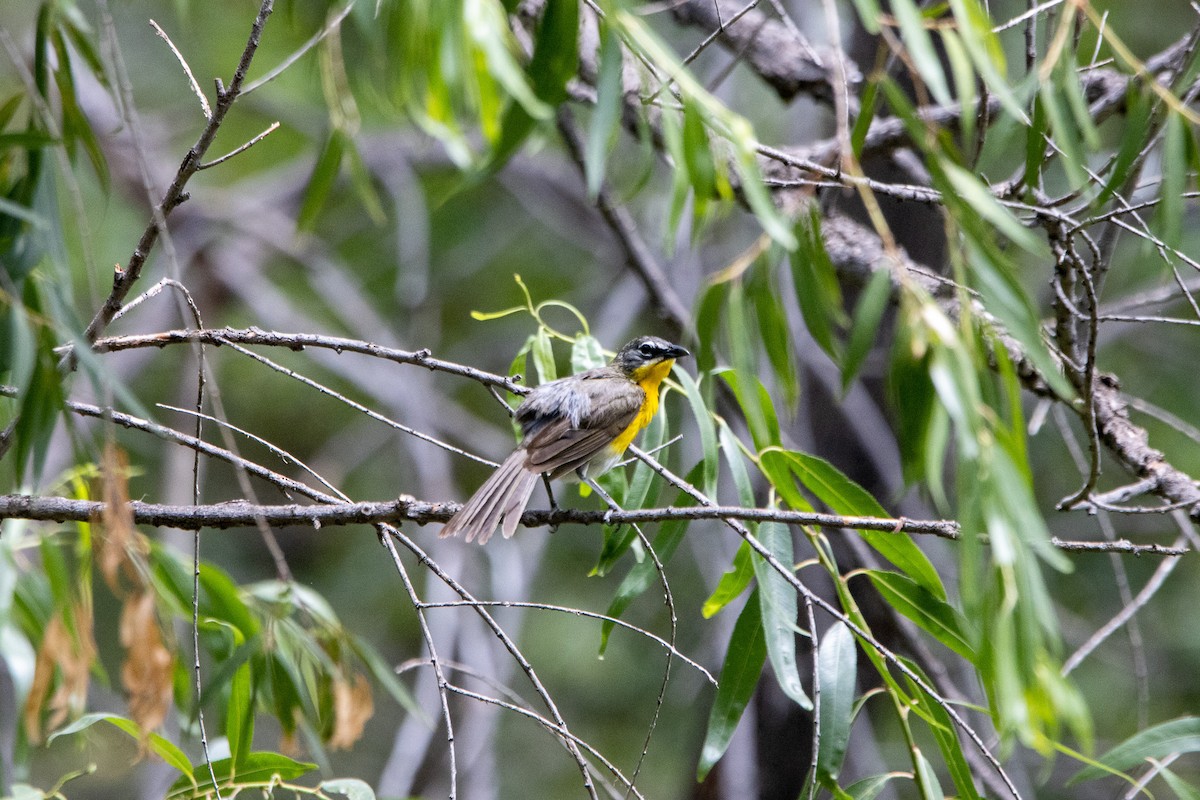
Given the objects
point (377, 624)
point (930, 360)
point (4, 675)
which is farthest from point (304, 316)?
point (930, 360)

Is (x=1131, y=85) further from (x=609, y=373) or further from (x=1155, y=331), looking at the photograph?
(x=1155, y=331)

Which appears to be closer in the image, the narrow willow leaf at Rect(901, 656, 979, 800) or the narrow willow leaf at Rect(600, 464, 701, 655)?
the narrow willow leaf at Rect(901, 656, 979, 800)

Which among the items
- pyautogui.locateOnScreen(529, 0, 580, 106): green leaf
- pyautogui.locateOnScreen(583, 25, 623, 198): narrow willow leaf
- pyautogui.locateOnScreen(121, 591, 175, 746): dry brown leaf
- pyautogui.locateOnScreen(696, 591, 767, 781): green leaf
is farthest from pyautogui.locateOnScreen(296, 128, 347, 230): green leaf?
pyautogui.locateOnScreen(696, 591, 767, 781): green leaf

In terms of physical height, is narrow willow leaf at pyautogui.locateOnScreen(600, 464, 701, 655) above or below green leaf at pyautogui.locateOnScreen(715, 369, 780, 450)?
below

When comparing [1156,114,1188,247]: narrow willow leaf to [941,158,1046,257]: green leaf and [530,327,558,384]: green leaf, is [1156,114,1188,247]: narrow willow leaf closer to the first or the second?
[941,158,1046,257]: green leaf

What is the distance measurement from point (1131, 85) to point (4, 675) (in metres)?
7.22

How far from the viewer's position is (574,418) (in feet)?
14.9

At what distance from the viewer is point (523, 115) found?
2102mm

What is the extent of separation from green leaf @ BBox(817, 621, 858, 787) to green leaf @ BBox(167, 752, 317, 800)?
1.39 metres

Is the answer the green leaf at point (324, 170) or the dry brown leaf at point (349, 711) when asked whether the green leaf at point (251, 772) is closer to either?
the dry brown leaf at point (349, 711)

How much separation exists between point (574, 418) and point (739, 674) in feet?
Result: 5.87

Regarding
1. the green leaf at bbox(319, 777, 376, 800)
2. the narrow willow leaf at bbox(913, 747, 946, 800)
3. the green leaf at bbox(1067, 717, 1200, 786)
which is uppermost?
the green leaf at bbox(319, 777, 376, 800)

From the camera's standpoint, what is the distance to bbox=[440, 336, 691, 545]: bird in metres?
3.72

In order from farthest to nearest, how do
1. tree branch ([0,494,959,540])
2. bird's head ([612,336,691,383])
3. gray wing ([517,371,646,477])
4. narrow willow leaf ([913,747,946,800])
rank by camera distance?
bird's head ([612,336,691,383]) < gray wing ([517,371,646,477]) < narrow willow leaf ([913,747,946,800]) < tree branch ([0,494,959,540])
